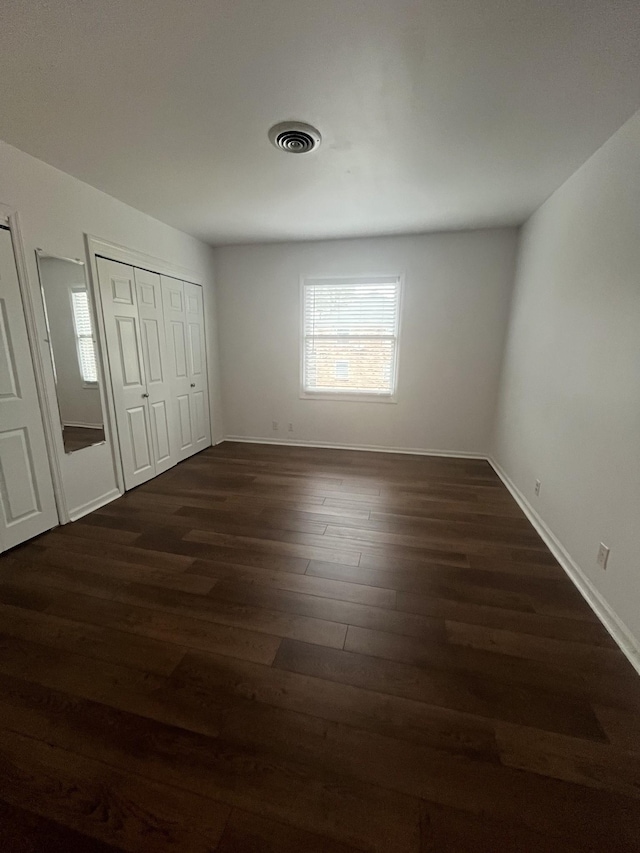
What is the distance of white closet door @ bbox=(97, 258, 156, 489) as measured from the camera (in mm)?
3019

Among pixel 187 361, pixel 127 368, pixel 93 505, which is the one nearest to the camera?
pixel 93 505

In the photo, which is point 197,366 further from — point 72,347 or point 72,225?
point 72,225

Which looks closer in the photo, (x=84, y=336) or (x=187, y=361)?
(x=84, y=336)

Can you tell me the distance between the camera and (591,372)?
2.13 meters

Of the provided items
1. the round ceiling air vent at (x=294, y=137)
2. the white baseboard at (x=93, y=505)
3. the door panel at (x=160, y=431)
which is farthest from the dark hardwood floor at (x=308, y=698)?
the round ceiling air vent at (x=294, y=137)

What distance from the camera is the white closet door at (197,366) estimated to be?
4168 millimetres

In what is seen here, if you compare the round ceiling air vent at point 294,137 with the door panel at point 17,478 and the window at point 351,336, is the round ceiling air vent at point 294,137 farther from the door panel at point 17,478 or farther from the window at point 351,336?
the door panel at point 17,478

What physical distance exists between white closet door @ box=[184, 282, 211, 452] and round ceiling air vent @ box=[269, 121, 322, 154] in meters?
2.34

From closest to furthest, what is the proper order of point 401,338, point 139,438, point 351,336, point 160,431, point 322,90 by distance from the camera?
point 322,90 → point 139,438 → point 160,431 → point 401,338 → point 351,336

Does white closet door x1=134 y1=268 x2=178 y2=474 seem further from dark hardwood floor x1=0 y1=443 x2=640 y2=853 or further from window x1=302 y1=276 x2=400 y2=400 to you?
window x1=302 y1=276 x2=400 y2=400

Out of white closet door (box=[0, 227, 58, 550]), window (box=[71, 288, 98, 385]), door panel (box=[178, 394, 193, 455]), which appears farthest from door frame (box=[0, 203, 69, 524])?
door panel (box=[178, 394, 193, 455])

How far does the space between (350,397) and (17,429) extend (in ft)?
11.2

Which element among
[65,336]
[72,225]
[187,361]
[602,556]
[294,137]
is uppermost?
[294,137]

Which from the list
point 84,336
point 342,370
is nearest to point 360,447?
point 342,370
